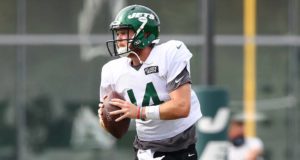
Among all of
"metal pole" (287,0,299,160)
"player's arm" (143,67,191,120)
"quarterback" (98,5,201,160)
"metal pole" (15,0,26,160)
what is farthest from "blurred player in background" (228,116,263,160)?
"player's arm" (143,67,191,120)

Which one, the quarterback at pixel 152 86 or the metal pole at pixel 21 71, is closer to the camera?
the quarterback at pixel 152 86

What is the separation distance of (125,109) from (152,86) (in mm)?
274

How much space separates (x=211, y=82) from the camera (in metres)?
11.2

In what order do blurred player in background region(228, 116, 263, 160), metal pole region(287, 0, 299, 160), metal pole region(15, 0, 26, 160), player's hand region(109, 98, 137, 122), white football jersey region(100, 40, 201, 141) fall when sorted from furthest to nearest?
metal pole region(287, 0, 299, 160), metal pole region(15, 0, 26, 160), blurred player in background region(228, 116, 263, 160), white football jersey region(100, 40, 201, 141), player's hand region(109, 98, 137, 122)

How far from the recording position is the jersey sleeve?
275 inches

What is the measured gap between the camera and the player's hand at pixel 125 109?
271 inches

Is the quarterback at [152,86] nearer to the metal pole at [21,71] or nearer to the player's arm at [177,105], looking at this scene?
the player's arm at [177,105]

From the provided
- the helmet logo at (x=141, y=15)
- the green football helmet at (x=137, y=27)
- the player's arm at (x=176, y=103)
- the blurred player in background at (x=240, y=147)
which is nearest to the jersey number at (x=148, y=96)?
the player's arm at (x=176, y=103)

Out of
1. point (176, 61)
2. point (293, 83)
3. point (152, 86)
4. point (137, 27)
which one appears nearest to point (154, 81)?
point (152, 86)

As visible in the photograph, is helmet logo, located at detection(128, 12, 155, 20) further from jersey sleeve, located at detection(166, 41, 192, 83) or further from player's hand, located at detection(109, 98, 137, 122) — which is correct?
player's hand, located at detection(109, 98, 137, 122)

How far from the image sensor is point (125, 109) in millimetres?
6918

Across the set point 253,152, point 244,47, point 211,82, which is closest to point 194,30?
point 244,47

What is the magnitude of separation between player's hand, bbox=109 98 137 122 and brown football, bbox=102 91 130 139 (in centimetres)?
5

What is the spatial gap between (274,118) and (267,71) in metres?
0.76
